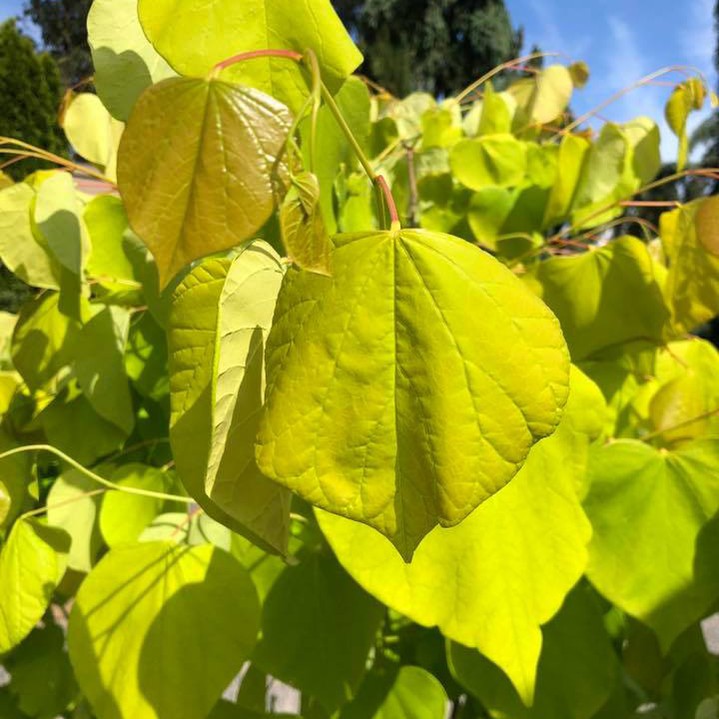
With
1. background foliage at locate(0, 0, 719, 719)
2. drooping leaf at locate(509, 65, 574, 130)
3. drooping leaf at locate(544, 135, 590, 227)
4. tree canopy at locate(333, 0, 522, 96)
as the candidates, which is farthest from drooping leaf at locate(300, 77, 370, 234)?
tree canopy at locate(333, 0, 522, 96)

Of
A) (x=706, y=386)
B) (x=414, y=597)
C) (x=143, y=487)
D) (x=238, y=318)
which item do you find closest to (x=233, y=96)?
(x=238, y=318)

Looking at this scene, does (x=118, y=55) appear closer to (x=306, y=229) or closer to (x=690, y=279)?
(x=306, y=229)

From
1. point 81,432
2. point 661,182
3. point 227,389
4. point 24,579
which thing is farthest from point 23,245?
point 661,182

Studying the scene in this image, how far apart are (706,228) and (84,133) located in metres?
0.68

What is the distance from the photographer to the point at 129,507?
1.95 feet

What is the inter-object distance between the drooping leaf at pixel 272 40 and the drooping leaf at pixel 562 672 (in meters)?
0.43

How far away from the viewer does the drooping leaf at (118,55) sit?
1.40ft

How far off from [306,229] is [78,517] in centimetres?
53

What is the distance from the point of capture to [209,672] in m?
0.45

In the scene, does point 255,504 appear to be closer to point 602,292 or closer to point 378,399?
point 378,399

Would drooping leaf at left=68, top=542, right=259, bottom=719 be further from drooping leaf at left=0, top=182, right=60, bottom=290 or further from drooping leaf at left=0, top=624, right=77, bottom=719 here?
drooping leaf at left=0, top=624, right=77, bottom=719

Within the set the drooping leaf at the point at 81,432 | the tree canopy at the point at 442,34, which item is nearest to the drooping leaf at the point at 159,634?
the drooping leaf at the point at 81,432

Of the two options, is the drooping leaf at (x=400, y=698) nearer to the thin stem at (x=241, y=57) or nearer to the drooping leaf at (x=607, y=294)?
the drooping leaf at (x=607, y=294)

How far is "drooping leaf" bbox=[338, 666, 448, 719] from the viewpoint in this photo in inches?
22.2
